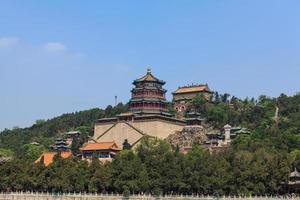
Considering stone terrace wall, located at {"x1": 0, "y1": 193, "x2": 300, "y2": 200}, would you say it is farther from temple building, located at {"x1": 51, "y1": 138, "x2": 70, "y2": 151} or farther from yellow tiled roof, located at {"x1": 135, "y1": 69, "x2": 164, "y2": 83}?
yellow tiled roof, located at {"x1": 135, "y1": 69, "x2": 164, "y2": 83}

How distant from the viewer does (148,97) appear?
292ft

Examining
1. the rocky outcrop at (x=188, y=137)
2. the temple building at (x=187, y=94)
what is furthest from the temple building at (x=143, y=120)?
the temple building at (x=187, y=94)

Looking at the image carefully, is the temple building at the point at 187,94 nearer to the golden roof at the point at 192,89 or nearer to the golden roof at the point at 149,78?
the golden roof at the point at 192,89

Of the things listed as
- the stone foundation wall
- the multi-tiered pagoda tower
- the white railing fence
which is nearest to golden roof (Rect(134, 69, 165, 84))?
the multi-tiered pagoda tower

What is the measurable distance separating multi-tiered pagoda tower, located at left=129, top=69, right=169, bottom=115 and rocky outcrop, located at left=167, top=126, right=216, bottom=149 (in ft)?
14.8

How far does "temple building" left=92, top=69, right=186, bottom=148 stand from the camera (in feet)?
272

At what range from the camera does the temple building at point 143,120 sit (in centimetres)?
8281

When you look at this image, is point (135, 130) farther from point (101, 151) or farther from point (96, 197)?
point (96, 197)

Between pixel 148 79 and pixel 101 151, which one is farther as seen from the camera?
pixel 148 79

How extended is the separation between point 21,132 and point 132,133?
54730mm

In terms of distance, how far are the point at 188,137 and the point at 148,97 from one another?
29.8 ft

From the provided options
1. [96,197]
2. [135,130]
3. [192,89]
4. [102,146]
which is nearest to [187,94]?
[192,89]

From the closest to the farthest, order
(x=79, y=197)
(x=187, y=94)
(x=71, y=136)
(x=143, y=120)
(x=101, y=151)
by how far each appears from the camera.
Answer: (x=79, y=197), (x=101, y=151), (x=143, y=120), (x=71, y=136), (x=187, y=94)

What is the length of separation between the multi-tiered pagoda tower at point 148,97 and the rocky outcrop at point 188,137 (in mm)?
4497
